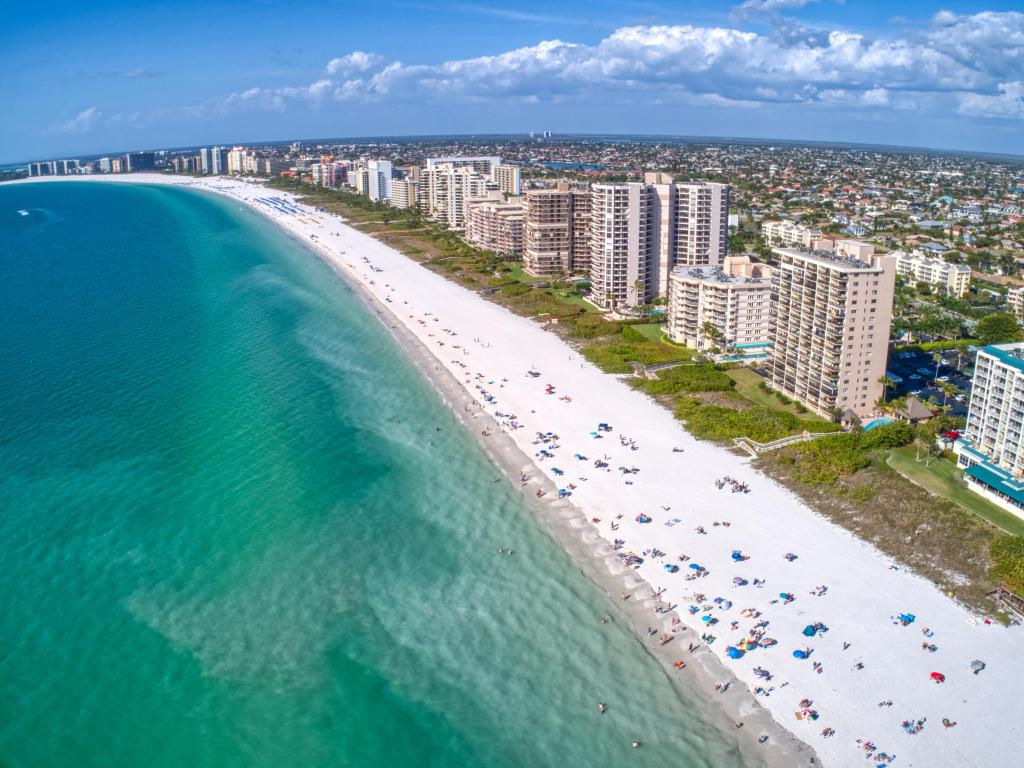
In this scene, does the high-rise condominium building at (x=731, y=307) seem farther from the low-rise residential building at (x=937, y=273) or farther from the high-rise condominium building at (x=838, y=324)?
the low-rise residential building at (x=937, y=273)

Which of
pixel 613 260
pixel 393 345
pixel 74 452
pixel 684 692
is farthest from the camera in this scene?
pixel 613 260

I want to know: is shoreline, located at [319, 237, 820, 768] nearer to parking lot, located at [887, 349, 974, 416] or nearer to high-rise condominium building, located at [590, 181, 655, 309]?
parking lot, located at [887, 349, 974, 416]

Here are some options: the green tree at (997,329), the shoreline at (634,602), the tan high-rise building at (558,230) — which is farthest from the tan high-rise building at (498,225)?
the green tree at (997,329)

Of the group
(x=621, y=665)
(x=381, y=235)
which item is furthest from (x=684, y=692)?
(x=381, y=235)

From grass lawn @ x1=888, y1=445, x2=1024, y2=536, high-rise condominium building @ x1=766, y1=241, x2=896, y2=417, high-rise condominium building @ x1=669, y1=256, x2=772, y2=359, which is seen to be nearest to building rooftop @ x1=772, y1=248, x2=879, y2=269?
high-rise condominium building @ x1=766, y1=241, x2=896, y2=417

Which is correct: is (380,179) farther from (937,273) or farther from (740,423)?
(740,423)

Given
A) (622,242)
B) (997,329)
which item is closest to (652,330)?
(622,242)

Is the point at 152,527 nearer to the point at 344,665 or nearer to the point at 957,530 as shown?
the point at 344,665
